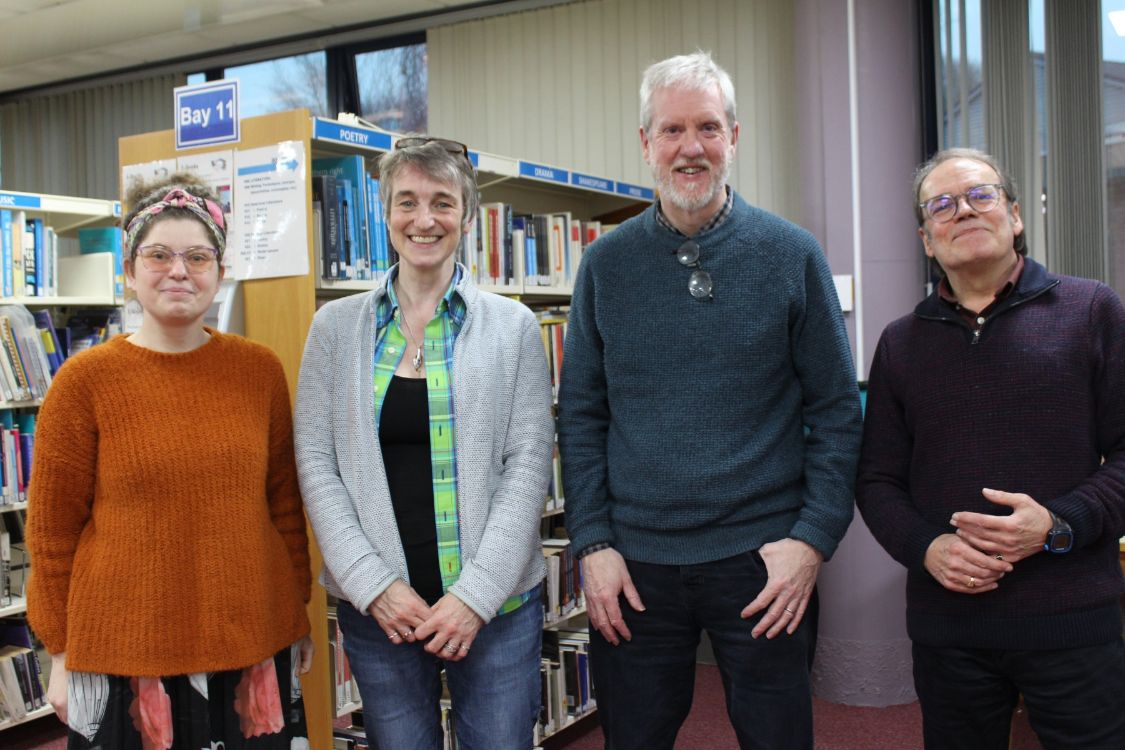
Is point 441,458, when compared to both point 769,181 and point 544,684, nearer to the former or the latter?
point 544,684

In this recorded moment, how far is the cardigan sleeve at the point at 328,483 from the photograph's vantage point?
177 centimetres

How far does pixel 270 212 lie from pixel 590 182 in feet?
5.24

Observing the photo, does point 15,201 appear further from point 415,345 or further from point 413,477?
point 413,477

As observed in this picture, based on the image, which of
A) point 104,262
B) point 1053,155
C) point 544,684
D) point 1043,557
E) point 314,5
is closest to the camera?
point 1043,557

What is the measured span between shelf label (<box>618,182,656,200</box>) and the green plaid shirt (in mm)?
2240

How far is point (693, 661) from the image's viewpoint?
1.87m

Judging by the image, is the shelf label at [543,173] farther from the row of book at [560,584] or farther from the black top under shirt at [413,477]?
the black top under shirt at [413,477]

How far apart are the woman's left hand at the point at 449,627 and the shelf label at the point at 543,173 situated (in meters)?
1.95

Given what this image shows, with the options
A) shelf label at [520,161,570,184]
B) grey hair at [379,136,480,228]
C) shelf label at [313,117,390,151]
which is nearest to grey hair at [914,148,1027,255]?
grey hair at [379,136,480,228]

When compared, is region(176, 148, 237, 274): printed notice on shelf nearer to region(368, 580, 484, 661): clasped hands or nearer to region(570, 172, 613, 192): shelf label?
region(368, 580, 484, 661): clasped hands

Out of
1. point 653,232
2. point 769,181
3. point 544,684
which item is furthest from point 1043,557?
point 769,181

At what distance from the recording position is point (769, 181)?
4449 millimetres

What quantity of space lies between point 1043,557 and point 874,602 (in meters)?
2.13

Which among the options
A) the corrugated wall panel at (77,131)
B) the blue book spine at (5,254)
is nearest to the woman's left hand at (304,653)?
the blue book spine at (5,254)
